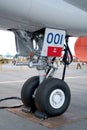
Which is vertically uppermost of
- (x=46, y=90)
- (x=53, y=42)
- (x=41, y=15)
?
(x=41, y=15)

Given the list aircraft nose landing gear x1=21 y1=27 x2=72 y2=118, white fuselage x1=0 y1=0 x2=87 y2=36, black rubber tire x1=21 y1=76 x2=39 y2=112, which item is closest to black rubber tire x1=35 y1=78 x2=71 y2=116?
aircraft nose landing gear x1=21 y1=27 x2=72 y2=118

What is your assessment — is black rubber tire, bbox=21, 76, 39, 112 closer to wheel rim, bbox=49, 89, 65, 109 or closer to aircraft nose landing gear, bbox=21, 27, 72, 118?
aircraft nose landing gear, bbox=21, 27, 72, 118

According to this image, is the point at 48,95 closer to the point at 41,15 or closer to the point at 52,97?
the point at 52,97

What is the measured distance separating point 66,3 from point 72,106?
2170 mm

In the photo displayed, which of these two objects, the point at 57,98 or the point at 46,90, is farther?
the point at 57,98

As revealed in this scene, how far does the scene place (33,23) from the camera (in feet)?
11.9

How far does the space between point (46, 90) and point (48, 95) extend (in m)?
0.08

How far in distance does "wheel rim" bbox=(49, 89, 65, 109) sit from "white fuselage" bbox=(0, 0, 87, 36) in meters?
0.92

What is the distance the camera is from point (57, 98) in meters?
3.98

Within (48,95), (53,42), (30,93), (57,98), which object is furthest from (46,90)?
(53,42)

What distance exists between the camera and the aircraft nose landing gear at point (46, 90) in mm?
3852

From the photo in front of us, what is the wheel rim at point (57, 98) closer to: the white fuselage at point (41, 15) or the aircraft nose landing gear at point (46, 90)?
the aircraft nose landing gear at point (46, 90)

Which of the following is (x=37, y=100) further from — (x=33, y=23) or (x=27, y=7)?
(x=27, y=7)

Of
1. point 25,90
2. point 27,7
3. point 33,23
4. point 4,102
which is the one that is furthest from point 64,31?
point 4,102
